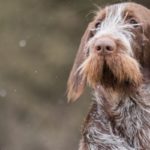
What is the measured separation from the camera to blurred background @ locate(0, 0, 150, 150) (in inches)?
652

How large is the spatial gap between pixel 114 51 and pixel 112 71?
0.21 metres

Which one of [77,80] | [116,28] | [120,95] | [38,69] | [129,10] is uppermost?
[129,10]

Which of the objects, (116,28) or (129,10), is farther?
(129,10)

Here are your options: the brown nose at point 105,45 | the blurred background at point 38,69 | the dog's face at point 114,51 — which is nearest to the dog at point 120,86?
the dog's face at point 114,51

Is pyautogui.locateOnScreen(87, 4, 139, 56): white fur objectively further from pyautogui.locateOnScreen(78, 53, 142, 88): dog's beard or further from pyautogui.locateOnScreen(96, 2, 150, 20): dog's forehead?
pyautogui.locateOnScreen(78, 53, 142, 88): dog's beard

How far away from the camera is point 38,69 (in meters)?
17.0

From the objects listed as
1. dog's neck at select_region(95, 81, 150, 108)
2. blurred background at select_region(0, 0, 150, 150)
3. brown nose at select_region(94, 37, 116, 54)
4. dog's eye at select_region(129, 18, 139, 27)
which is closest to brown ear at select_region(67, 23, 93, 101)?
dog's neck at select_region(95, 81, 150, 108)

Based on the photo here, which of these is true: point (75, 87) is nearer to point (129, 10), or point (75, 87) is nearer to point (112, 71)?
point (112, 71)

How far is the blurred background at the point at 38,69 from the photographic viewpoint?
16.6 m

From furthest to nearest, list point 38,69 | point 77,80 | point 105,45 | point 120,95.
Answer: point 38,69 < point 77,80 < point 120,95 < point 105,45

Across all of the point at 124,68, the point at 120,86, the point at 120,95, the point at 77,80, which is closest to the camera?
the point at 124,68

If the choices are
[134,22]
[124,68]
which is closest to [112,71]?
[124,68]

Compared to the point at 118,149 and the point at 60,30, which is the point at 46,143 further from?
the point at 118,149

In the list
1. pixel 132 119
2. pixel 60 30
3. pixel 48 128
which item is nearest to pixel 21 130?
pixel 48 128
